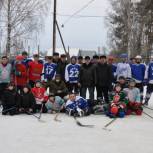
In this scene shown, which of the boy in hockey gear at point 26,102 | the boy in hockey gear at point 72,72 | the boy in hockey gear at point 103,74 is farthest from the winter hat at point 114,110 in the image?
the boy in hockey gear at point 26,102

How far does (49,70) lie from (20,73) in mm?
861

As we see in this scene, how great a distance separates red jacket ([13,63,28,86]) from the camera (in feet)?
39.2

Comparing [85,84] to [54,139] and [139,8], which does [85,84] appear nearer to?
[54,139]

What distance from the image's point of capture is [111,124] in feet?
31.4

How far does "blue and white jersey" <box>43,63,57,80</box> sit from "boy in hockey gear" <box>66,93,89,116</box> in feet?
4.94

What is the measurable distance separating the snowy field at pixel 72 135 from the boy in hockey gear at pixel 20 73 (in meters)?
1.69

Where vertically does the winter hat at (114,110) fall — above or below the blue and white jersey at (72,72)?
below

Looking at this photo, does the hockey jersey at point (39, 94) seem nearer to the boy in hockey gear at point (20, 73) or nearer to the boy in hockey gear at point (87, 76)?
the boy in hockey gear at point (20, 73)

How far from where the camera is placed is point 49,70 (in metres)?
12.3

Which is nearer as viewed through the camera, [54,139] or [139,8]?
[54,139]

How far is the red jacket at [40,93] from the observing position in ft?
37.8

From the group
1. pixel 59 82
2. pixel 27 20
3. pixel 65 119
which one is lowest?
pixel 65 119

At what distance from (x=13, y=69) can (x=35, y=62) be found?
74cm

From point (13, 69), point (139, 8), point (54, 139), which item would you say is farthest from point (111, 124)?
point (139, 8)
